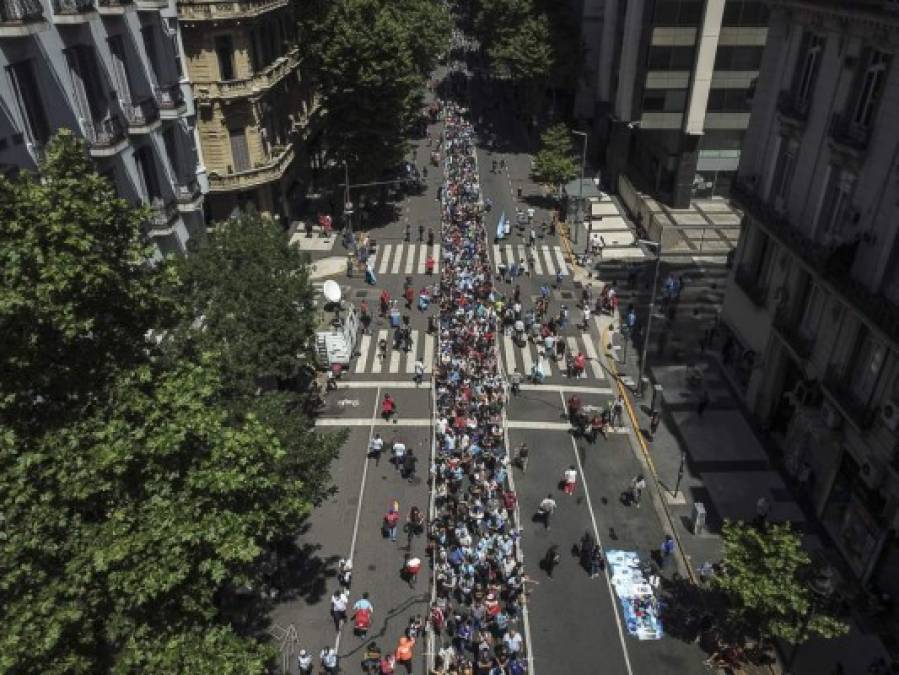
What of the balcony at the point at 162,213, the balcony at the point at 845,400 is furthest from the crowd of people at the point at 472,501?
the balcony at the point at 162,213

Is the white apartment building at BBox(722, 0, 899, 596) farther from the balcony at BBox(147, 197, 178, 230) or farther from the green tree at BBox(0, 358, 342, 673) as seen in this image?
the balcony at BBox(147, 197, 178, 230)

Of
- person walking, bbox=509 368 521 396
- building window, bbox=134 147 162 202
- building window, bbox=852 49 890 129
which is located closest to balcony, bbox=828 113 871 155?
building window, bbox=852 49 890 129

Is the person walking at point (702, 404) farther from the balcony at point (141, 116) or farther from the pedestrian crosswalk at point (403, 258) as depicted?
the balcony at point (141, 116)

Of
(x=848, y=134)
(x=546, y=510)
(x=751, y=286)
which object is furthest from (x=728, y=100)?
(x=546, y=510)

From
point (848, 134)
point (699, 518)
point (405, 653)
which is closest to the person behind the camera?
point (405, 653)

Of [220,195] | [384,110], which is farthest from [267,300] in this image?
[384,110]

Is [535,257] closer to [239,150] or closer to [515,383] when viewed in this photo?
[515,383]

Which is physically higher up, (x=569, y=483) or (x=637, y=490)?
(x=569, y=483)
